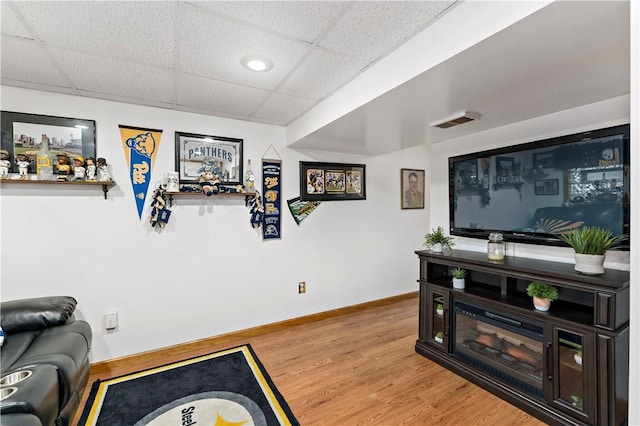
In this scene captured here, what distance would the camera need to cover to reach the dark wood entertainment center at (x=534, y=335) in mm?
1595

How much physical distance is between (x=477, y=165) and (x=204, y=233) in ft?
8.58

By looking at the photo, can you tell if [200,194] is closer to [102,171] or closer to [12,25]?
[102,171]

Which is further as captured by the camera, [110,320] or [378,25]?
[110,320]

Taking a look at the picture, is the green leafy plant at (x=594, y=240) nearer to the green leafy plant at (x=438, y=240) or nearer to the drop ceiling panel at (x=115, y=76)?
the green leafy plant at (x=438, y=240)

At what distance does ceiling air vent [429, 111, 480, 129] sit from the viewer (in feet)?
6.90

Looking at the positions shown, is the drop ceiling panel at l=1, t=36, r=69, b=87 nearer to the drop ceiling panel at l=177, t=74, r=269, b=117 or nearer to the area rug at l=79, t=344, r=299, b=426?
the drop ceiling panel at l=177, t=74, r=269, b=117

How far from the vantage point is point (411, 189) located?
4305 mm

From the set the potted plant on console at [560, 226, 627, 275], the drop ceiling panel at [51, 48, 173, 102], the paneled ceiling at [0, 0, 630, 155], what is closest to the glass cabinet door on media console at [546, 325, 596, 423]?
the potted plant on console at [560, 226, 627, 275]

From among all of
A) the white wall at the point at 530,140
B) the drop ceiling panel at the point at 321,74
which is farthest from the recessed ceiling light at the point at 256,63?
the white wall at the point at 530,140

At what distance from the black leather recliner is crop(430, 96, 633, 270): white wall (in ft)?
9.86

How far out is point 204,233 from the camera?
2.86 metres

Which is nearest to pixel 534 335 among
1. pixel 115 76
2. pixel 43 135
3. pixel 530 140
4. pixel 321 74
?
pixel 530 140

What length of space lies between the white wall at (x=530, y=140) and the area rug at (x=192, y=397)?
2.14m

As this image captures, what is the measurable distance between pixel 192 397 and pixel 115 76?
7.61 feet
